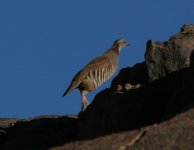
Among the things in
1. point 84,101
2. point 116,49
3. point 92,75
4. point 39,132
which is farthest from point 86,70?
point 39,132

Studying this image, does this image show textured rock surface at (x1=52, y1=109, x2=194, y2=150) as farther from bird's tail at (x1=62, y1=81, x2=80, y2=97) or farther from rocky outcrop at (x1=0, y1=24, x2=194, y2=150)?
bird's tail at (x1=62, y1=81, x2=80, y2=97)

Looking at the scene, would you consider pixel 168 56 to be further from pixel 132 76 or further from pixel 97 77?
pixel 97 77

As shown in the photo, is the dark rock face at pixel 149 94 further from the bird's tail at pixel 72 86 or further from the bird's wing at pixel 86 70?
the bird's tail at pixel 72 86

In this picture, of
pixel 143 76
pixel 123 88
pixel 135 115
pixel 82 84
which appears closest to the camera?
pixel 135 115

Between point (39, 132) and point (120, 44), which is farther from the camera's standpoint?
point (120, 44)

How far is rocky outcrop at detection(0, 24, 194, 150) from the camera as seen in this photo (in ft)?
39.5

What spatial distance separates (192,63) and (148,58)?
330cm

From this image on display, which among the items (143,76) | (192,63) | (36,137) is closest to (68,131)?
(36,137)

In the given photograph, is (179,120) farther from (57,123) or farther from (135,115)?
(57,123)

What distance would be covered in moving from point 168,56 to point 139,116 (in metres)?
2.85

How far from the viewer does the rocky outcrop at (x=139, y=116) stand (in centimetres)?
1203

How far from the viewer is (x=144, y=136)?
12.1 m

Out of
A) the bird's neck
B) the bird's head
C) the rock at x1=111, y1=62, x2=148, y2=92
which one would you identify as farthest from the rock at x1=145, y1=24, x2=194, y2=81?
the bird's head

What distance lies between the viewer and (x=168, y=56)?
1889cm
